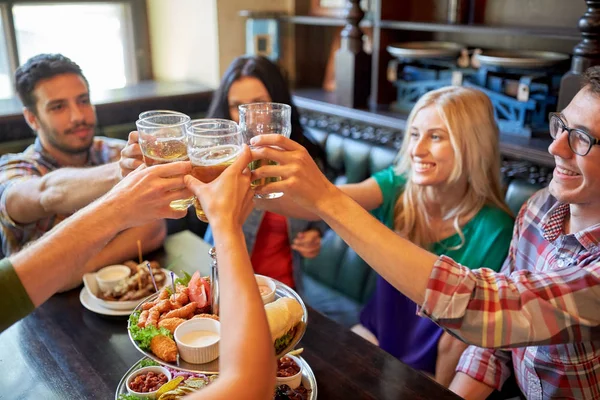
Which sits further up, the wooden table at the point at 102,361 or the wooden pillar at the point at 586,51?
the wooden pillar at the point at 586,51

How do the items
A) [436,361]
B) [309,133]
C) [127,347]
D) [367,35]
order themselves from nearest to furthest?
[127,347] → [436,361] → [309,133] → [367,35]

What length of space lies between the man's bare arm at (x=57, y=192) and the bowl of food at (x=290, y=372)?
78cm

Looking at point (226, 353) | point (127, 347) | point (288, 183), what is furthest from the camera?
point (127, 347)

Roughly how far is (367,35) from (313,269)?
4.54 feet

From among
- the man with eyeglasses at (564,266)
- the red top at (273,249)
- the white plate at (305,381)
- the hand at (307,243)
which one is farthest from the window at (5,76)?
the man with eyeglasses at (564,266)

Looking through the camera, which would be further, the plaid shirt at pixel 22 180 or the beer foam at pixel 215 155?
the plaid shirt at pixel 22 180

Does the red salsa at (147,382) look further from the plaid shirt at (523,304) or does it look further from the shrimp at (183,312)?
the plaid shirt at (523,304)

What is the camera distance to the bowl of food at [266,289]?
1320mm

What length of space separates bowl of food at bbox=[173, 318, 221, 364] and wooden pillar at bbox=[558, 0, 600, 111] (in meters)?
1.48

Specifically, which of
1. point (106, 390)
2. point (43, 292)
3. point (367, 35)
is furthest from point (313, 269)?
point (43, 292)

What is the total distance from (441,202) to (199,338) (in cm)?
→ 109

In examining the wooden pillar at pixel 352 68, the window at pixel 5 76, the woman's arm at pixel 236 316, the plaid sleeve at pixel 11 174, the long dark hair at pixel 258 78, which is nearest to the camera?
the woman's arm at pixel 236 316

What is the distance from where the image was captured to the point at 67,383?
4.33 feet

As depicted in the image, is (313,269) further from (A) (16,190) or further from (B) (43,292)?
(B) (43,292)
